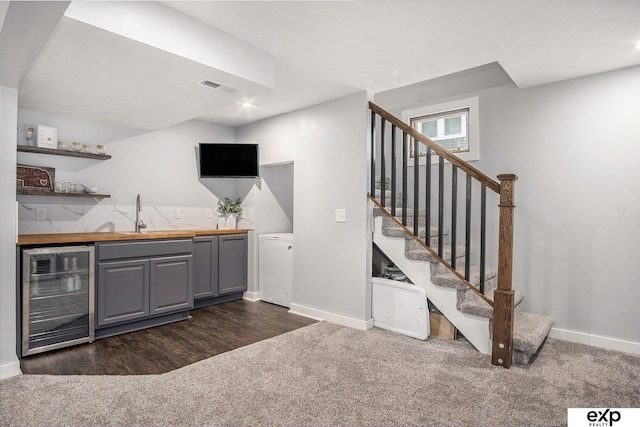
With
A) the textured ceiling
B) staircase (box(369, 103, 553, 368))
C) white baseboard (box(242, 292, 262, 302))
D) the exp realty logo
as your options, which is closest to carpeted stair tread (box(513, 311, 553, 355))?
staircase (box(369, 103, 553, 368))

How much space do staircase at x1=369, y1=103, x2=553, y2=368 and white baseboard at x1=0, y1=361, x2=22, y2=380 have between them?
3.09 metres

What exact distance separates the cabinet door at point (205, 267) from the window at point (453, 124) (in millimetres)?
2752

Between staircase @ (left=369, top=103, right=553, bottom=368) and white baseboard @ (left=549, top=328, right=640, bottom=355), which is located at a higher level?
staircase @ (left=369, top=103, right=553, bottom=368)

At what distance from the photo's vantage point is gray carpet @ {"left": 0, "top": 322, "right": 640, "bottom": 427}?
200cm

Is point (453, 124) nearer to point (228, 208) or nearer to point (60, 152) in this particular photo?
point (228, 208)

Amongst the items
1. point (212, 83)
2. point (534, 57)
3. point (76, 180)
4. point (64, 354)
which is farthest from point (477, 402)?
point (76, 180)

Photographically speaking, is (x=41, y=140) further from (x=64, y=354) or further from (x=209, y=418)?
(x=209, y=418)

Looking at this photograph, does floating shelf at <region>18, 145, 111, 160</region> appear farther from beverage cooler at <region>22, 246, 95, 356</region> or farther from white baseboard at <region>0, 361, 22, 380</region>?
white baseboard at <region>0, 361, 22, 380</region>

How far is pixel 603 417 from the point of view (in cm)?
204

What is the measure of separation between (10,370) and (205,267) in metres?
2.07

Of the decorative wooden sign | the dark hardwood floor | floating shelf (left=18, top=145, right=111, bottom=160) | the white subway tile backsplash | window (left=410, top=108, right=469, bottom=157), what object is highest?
window (left=410, top=108, right=469, bottom=157)

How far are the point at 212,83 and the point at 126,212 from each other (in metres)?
2.27

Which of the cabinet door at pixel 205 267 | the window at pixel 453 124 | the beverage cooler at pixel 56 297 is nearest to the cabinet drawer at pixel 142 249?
the beverage cooler at pixel 56 297

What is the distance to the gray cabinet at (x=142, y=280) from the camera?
327 cm
